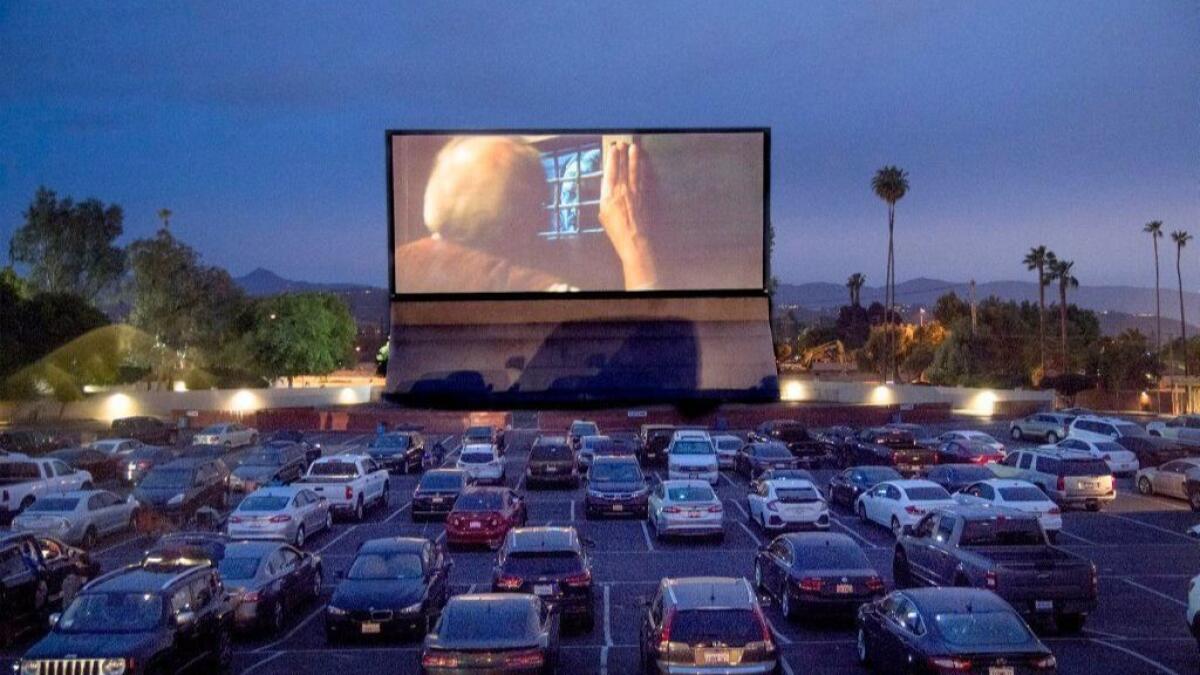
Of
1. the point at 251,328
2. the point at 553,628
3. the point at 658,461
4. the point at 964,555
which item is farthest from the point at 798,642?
the point at 251,328

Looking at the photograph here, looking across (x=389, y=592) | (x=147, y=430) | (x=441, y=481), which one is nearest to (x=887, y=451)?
(x=441, y=481)

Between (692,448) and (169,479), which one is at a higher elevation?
(692,448)

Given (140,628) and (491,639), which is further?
(140,628)

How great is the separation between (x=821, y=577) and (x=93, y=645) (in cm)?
819

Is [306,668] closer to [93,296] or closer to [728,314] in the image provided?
[728,314]

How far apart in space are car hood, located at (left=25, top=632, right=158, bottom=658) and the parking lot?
1.91m

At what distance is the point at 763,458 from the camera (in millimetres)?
29953

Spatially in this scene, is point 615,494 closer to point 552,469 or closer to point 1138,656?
point 552,469

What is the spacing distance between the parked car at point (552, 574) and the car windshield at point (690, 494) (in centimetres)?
652

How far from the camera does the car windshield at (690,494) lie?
68.7 feet

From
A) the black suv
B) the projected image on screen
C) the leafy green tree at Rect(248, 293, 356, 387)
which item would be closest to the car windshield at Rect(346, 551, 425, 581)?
the black suv

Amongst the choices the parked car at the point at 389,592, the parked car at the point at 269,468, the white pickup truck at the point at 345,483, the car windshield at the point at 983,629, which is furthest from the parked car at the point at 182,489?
the car windshield at the point at 983,629

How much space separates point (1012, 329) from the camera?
76375 millimetres

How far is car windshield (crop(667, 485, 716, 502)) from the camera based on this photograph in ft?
68.7
